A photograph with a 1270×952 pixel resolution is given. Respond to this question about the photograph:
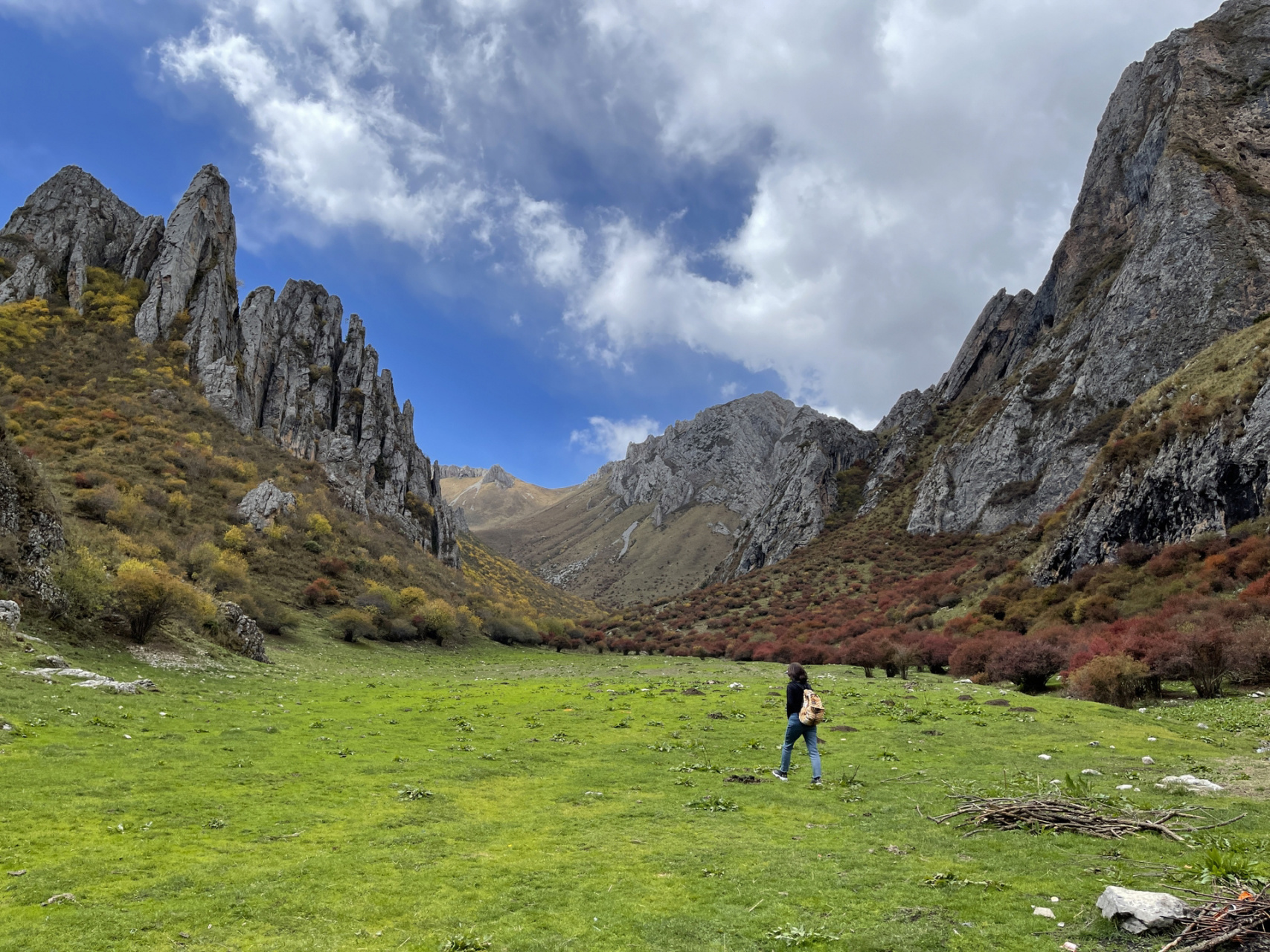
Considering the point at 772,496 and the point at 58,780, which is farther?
the point at 772,496

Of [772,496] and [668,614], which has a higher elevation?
[772,496]

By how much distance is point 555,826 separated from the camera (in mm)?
11156

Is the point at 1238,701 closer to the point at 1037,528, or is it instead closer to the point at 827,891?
the point at 827,891

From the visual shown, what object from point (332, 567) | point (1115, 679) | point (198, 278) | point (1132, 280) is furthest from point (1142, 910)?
point (198, 278)

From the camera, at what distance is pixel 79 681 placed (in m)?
20.1

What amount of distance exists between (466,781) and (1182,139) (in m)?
125

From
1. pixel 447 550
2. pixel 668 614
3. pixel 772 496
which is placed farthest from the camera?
pixel 772 496

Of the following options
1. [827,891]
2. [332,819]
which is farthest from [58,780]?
→ [827,891]

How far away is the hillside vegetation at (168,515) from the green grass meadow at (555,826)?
7.82 meters

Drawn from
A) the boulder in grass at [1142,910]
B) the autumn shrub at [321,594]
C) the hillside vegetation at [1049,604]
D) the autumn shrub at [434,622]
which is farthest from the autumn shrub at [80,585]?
the hillside vegetation at [1049,604]

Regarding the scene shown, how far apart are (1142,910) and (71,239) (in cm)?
12506

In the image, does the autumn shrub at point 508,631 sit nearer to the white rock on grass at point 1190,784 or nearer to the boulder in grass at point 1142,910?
the white rock on grass at point 1190,784

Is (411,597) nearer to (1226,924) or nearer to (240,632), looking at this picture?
(240,632)

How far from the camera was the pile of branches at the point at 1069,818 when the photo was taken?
922cm
